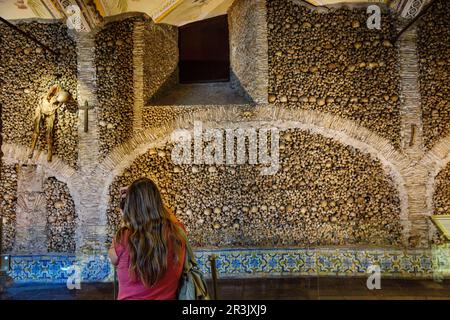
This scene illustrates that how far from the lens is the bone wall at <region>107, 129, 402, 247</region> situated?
4633 mm

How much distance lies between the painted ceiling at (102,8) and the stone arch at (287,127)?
4.39ft

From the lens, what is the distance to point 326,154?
15.4 feet

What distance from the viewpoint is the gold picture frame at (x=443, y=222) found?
4.18m

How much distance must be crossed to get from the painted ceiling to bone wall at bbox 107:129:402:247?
1667mm

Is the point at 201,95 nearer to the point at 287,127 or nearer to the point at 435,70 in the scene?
the point at 287,127

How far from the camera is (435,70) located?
4672 millimetres

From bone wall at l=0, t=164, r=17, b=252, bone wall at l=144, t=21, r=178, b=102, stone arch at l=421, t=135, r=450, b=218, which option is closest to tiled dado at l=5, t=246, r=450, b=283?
bone wall at l=0, t=164, r=17, b=252

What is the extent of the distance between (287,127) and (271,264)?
156 centimetres

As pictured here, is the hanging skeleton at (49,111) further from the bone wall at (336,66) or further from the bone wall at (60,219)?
the bone wall at (336,66)

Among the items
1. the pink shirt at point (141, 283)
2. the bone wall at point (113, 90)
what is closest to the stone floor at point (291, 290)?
the bone wall at point (113, 90)

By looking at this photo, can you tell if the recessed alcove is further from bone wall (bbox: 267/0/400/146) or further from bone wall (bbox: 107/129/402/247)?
bone wall (bbox: 107/129/402/247)
